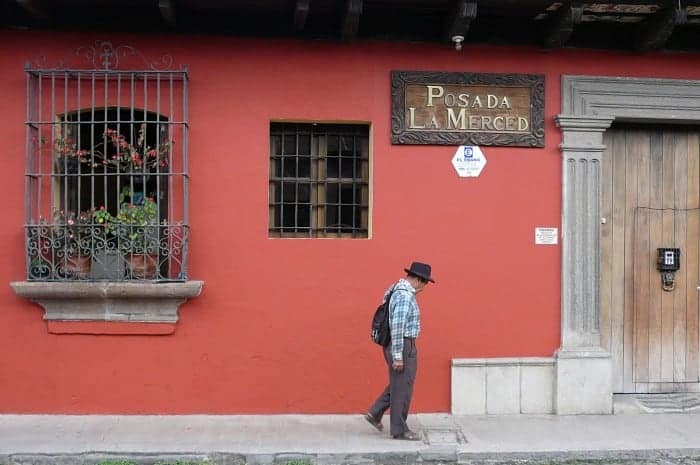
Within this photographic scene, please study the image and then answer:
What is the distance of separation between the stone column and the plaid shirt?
179 cm

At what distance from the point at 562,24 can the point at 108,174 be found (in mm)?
4296

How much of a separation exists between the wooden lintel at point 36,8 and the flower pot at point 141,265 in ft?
7.42

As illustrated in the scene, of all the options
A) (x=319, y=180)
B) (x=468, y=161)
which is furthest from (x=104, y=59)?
(x=468, y=161)

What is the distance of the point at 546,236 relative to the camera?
23.2 feet

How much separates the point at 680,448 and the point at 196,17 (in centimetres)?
568

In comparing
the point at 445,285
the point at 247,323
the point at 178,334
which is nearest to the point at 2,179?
the point at 178,334

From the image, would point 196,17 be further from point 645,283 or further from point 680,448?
point 680,448

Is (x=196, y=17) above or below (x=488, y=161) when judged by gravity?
above

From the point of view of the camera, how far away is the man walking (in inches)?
236

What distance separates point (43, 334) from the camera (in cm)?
674

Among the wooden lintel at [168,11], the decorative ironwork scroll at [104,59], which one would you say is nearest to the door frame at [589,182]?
the wooden lintel at [168,11]

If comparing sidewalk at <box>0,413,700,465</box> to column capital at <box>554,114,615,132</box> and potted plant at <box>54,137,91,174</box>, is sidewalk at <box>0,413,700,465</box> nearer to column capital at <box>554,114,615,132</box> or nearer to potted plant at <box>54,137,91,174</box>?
potted plant at <box>54,137,91,174</box>

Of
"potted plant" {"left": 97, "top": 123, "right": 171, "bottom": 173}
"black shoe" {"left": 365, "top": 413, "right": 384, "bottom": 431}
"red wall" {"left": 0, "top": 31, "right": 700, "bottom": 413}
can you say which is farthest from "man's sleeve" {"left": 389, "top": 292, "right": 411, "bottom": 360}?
"potted plant" {"left": 97, "top": 123, "right": 171, "bottom": 173}

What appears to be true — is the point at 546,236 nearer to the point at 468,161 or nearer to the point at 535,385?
the point at 468,161
